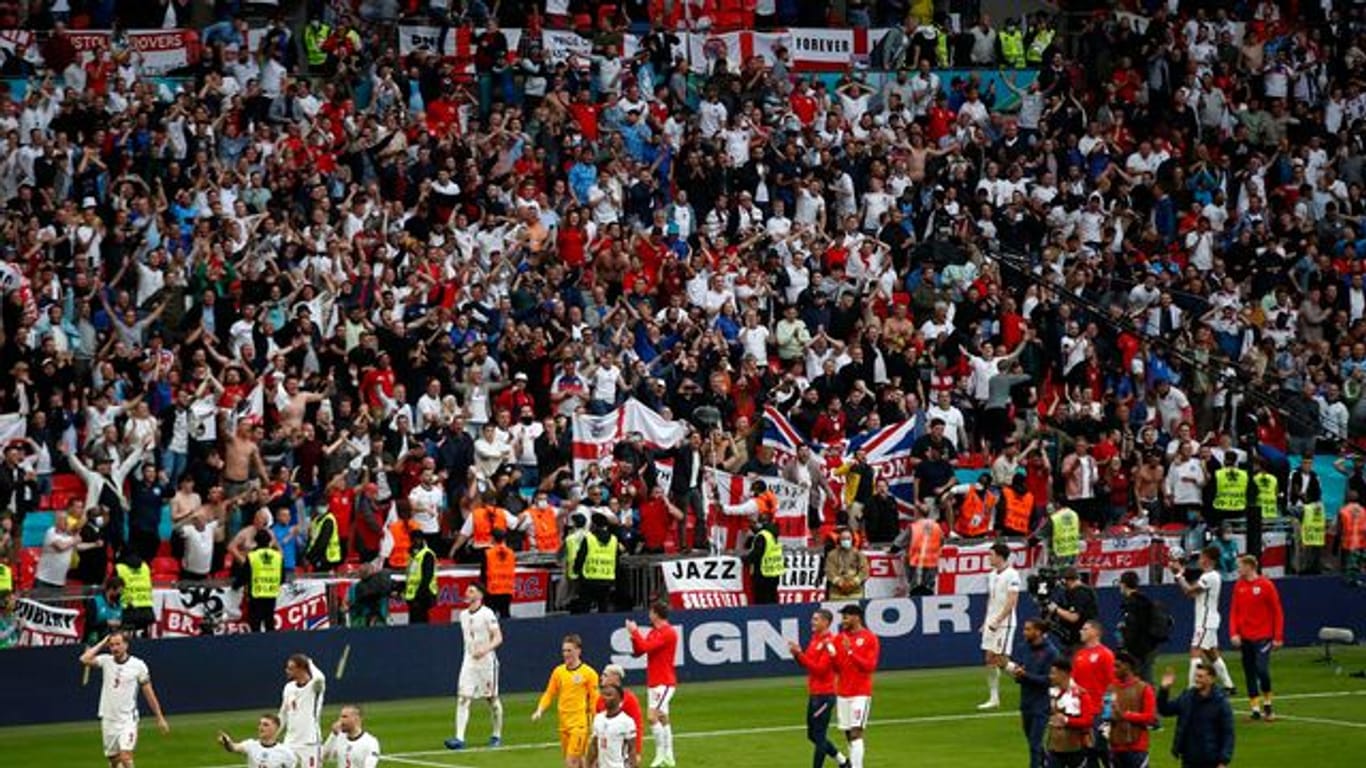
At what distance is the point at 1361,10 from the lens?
54.9 m

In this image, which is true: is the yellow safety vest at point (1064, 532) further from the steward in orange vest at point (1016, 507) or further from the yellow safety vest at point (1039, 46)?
the yellow safety vest at point (1039, 46)

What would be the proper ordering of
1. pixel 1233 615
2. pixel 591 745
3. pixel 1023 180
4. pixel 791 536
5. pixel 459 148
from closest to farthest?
pixel 591 745 → pixel 1233 615 → pixel 791 536 → pixel 459 148 → pixel 1023 180

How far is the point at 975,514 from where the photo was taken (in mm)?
41031

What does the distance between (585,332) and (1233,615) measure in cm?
1140

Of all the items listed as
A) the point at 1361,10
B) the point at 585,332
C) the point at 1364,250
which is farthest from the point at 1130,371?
the point at 1361,10

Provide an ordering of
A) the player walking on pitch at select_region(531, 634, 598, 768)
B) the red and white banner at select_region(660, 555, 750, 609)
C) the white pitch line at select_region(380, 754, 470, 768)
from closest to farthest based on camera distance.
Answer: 1. the player walking on pitch at select_region(531, 634, 598, 768)
2. the white pitch line at select_region(380, 754, 470, 768)
3. the red and white banner at select_region(660, 555, 750, 609)

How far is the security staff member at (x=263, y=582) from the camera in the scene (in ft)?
117

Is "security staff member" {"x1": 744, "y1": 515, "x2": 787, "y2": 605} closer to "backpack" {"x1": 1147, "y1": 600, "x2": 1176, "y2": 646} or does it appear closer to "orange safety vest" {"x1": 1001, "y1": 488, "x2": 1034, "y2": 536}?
"orange safety vest" {"x1": 1001, "y1": 488, "x2": 1034, "y2": 536}

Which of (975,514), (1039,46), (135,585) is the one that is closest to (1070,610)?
(975,514)

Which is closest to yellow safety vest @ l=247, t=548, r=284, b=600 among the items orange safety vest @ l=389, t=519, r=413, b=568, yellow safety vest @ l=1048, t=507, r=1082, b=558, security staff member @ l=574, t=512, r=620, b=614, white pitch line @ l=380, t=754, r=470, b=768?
orange safety vest @ l=389, t=519, r=413, b=568

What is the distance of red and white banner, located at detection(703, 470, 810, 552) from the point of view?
39781 mm

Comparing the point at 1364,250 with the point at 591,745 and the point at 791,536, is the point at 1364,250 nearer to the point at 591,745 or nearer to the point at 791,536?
the point at 791,536

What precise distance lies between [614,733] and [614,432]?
13606 mm

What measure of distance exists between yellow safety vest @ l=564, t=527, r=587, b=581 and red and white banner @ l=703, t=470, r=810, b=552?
2.73 m
